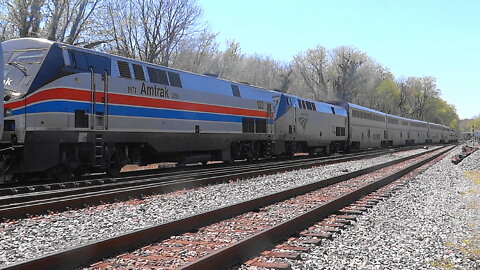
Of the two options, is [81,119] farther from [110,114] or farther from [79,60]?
[79,60]

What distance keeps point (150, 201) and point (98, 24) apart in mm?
27893

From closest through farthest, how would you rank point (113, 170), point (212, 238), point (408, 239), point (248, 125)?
point (212, 238)
point (408, 239)
point (113, 170)
point (248, 125)

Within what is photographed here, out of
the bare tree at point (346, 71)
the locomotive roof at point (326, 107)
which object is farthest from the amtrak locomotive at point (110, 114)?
the bare tree at point (346, 71)

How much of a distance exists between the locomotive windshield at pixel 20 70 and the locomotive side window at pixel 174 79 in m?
4.71

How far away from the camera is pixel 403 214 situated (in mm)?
8344

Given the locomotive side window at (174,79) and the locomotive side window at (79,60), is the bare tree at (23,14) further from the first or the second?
the locomotive side window at (79,60)

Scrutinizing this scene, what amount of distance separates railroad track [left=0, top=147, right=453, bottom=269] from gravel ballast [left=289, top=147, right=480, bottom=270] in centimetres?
41

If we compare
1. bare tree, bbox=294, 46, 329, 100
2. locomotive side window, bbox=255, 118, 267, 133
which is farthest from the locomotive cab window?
bare tree, bbox=294, 46, 329, 100

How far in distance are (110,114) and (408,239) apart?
8.82 metres

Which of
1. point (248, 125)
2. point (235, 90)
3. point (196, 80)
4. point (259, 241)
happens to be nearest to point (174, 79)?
point (196, 80)

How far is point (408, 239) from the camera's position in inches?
246

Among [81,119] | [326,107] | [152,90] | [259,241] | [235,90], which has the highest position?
[326,107]

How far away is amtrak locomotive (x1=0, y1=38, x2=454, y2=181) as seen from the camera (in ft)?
33.5

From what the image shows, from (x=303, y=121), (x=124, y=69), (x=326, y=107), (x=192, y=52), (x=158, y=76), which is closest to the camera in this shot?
(x=124, y=69)
